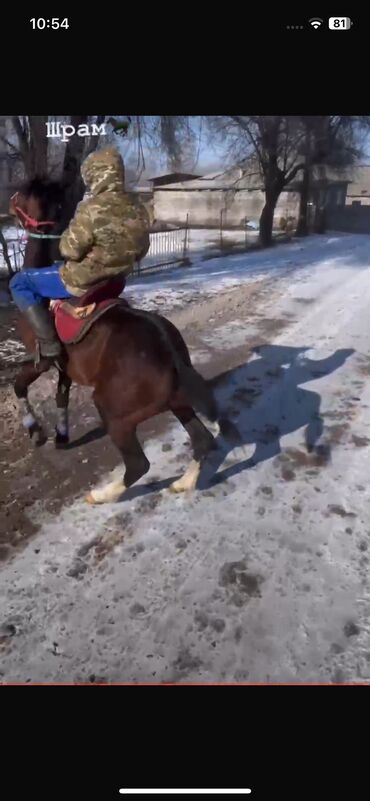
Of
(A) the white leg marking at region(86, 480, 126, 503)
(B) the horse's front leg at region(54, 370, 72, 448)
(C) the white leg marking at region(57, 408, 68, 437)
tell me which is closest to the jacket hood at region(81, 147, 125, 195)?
(B) the horse's front leg at region(54, 370, 72, 448)

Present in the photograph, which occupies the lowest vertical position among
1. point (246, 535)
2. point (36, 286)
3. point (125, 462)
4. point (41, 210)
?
point (246, 535)

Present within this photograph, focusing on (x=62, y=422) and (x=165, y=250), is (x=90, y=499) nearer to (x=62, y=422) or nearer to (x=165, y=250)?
(x=62, y=422)

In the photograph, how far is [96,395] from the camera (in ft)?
6.16

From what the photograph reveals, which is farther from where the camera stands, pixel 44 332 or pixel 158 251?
pixel 158 251

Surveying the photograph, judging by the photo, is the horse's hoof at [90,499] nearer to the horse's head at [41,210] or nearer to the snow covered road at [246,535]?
the snow covered road at [246,535]

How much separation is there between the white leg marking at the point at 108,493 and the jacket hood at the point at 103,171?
3.47ft

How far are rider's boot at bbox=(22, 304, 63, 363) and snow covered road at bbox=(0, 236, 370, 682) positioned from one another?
425 mm

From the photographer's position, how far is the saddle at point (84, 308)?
176 centimetres

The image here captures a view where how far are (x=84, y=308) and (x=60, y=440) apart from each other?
0.59 m

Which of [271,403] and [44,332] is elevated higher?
[44,332]

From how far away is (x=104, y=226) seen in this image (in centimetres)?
151

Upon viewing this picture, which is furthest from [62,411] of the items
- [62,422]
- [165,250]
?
[165,250]
